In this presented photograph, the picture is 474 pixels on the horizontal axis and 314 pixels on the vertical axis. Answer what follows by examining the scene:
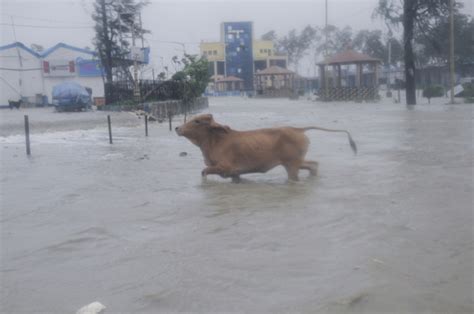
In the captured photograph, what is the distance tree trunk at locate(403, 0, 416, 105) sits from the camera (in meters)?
32.1

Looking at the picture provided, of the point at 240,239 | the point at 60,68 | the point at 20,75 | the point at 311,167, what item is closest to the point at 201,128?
the point at 311,167

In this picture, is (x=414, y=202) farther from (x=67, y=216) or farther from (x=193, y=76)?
(x=193, y=76)

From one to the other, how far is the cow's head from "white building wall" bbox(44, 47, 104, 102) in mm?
49467

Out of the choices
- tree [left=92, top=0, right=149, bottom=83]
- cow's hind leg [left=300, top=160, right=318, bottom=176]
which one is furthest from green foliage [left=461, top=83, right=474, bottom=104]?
cow's hind leg [left=300, top=160, right=318, bottom=176]

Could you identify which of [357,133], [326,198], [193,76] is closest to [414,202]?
[326,198]

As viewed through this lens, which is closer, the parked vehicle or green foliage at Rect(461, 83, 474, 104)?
green foliage at Rect(461, 83, 474, 104)

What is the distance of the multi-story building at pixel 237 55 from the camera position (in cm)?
9018

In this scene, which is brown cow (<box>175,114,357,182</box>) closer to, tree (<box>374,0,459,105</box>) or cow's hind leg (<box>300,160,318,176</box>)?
cow's hind leg (<box>300,160,318,176</box>)

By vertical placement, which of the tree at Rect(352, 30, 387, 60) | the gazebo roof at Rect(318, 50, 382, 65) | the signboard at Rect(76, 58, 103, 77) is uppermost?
the tree at Rect(352, 30, 387, 60)

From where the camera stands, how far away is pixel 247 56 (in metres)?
90.1

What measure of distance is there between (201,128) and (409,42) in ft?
90.5

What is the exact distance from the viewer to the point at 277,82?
225 ft

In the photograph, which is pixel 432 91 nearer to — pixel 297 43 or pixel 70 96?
pixel 70 96

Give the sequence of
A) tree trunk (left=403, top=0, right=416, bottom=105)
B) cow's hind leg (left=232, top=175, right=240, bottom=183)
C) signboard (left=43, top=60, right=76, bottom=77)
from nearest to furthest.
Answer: cow's hind leg (left=232, top=175, right=240, bottom=183), tree trunk (left=403, top=0, right=416, bottom=105), signboard (left=43, top=60, right=76, bottom=77)
